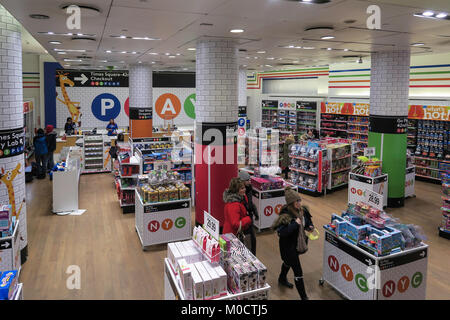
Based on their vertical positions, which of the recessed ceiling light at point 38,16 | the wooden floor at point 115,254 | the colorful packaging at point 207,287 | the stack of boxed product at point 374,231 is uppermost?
the recessed ceiling light at point 38,16

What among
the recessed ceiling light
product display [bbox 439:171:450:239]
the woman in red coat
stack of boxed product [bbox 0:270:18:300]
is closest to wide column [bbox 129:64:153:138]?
the recessed ceiling light

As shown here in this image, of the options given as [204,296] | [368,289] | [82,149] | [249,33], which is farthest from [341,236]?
[82,149]

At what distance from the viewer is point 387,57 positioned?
9.21 m

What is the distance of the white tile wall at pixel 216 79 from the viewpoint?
7.34m

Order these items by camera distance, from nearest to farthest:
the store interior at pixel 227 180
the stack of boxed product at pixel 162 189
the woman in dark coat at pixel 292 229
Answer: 1. the store interior at pixel 227 180
2. the woman in dark coat at pixel 292 229
3. the stack of boxed product at pixel 162 189

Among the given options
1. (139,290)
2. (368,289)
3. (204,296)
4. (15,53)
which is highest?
(15,53)

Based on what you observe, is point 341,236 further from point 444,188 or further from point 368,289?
point 444,188

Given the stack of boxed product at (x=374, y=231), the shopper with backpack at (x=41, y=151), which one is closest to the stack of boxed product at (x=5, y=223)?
the stack of boxed product at (x=374, y=231)

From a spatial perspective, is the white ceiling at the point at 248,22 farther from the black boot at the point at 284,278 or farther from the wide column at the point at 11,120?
the black boot at the point at 284,278

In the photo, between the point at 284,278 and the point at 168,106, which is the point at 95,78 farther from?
the point at 284,278

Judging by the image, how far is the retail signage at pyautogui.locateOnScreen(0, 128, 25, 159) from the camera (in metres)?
5.76

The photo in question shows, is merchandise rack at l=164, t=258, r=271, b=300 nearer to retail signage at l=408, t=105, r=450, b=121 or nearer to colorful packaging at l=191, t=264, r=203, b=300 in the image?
colorful packaging at l=191, t=264, r=203, b=300

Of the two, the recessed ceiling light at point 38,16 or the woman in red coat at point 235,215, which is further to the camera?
the recessed ceiling light at point 38,16

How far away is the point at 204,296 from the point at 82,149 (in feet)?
34.9
